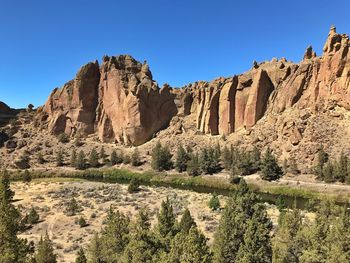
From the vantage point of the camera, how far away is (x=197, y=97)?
405ft

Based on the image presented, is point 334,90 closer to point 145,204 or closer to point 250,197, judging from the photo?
point 145,204

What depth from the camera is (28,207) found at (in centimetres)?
4619

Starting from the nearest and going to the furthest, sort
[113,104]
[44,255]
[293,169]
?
1. [44,255]
2. [293,169]
3. [113,104]

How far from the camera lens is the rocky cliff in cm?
9181

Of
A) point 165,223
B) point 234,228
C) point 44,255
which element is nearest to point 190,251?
point 234,228

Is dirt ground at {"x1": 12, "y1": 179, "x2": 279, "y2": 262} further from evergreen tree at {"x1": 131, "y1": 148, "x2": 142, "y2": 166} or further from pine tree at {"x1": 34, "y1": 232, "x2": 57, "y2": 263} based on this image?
evergreen tree at {"x1": 131, "y1": 148, "x2": 142, "y2": 166}

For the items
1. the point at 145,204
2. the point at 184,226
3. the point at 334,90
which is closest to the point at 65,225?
the point at 145,204

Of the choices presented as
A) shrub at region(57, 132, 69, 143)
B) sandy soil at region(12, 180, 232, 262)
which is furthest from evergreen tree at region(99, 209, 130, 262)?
shrub at region(57, 132, 69, 143)

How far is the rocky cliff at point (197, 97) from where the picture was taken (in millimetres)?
91812

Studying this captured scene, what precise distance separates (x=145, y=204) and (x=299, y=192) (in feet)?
99.8

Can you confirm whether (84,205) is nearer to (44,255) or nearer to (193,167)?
(44,255)

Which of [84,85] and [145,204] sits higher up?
[84,85]

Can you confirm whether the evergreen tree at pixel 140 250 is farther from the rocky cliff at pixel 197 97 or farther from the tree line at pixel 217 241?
the rocky cliff at pixel 197 97

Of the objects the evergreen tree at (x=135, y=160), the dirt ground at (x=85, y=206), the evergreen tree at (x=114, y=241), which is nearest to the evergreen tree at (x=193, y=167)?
the evergreen tree at (x=135, y=160)
